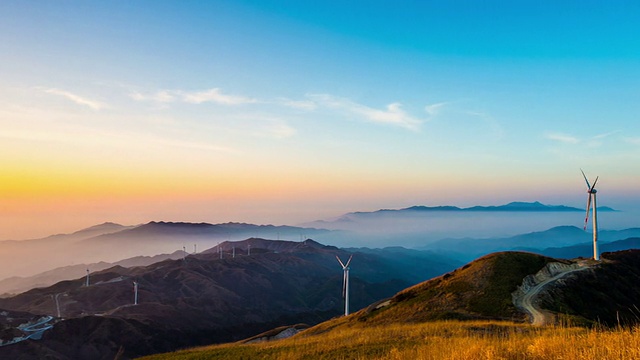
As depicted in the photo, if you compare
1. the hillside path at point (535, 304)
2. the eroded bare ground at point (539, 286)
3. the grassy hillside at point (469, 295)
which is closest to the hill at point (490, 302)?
the grassy hillside at point (469, 295)

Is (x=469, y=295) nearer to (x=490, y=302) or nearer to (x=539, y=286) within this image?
(x=490, y=302)

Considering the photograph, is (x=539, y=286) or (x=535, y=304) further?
(x=539, y=286)

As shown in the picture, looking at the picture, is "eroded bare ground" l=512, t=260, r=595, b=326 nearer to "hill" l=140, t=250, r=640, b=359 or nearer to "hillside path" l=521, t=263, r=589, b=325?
"hillside path" l=521, t=263, r=589, b=325

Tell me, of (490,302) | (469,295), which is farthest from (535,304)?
(469,295)

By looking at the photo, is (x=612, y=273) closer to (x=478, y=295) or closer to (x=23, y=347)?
(x=478, y=295)

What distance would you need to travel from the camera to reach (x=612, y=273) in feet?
280

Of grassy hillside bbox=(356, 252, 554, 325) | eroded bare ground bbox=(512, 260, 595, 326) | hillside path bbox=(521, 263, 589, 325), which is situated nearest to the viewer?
hillside path bbox=(521, 263, 589, 325)

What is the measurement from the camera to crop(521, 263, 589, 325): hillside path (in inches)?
1901

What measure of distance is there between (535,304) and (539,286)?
1153cm

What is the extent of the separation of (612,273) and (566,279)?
22644mm

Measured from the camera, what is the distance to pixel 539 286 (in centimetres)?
6862

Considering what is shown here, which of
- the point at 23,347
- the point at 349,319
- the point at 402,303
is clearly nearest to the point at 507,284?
the point at 402,303

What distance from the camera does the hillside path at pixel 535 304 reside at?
4828 centimetres

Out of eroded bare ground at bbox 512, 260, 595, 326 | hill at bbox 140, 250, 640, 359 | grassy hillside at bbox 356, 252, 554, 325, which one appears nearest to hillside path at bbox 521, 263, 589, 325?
eroded bare ground at bbox 512, 260, 595, 326
